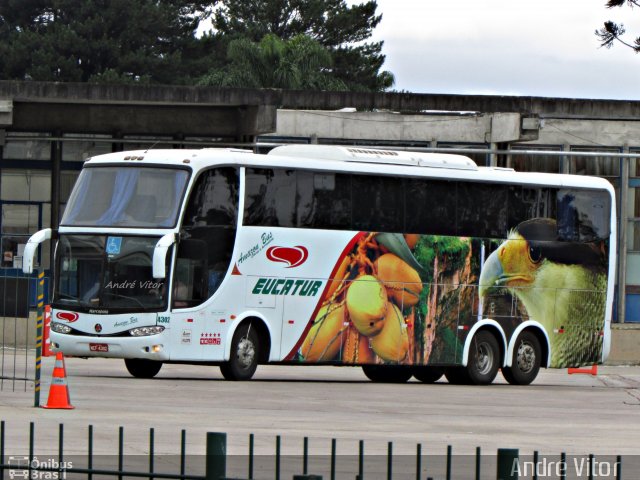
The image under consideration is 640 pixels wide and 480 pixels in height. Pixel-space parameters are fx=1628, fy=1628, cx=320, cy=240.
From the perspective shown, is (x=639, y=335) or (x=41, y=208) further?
(x=41, y=208)

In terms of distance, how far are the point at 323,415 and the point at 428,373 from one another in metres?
10.9

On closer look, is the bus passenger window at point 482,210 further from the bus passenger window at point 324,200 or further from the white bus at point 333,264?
the bus passenger window at point 324,200

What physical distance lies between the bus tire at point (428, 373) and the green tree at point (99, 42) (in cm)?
4279

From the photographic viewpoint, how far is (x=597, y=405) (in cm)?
2311

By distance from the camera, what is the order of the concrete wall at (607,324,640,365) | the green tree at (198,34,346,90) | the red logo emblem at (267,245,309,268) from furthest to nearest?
1. the green tree at (198,34,346,90)
2. the concrete wall at (607,324,640,365)
3. the red logo emblem at (267,245,309,268)

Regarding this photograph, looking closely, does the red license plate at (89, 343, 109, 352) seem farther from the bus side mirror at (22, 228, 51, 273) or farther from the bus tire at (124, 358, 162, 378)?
the bus side mirror at (22, 228, 51, 273)

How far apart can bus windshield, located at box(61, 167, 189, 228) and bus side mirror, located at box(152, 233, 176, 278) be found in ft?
1.21

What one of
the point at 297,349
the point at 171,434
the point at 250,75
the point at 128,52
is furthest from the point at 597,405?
the point at 128,52

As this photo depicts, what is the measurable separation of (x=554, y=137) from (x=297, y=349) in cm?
1523

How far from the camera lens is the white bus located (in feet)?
83.1

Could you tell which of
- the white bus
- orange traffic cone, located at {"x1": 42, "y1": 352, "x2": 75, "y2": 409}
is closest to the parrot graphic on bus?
the white bus

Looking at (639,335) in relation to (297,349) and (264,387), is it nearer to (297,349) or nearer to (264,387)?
(297,349)

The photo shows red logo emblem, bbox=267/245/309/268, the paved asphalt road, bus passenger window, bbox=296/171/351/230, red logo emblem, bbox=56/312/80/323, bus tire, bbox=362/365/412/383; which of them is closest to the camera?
the paved asphalt road

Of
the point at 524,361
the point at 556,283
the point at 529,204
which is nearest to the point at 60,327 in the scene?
the point at 524,361
